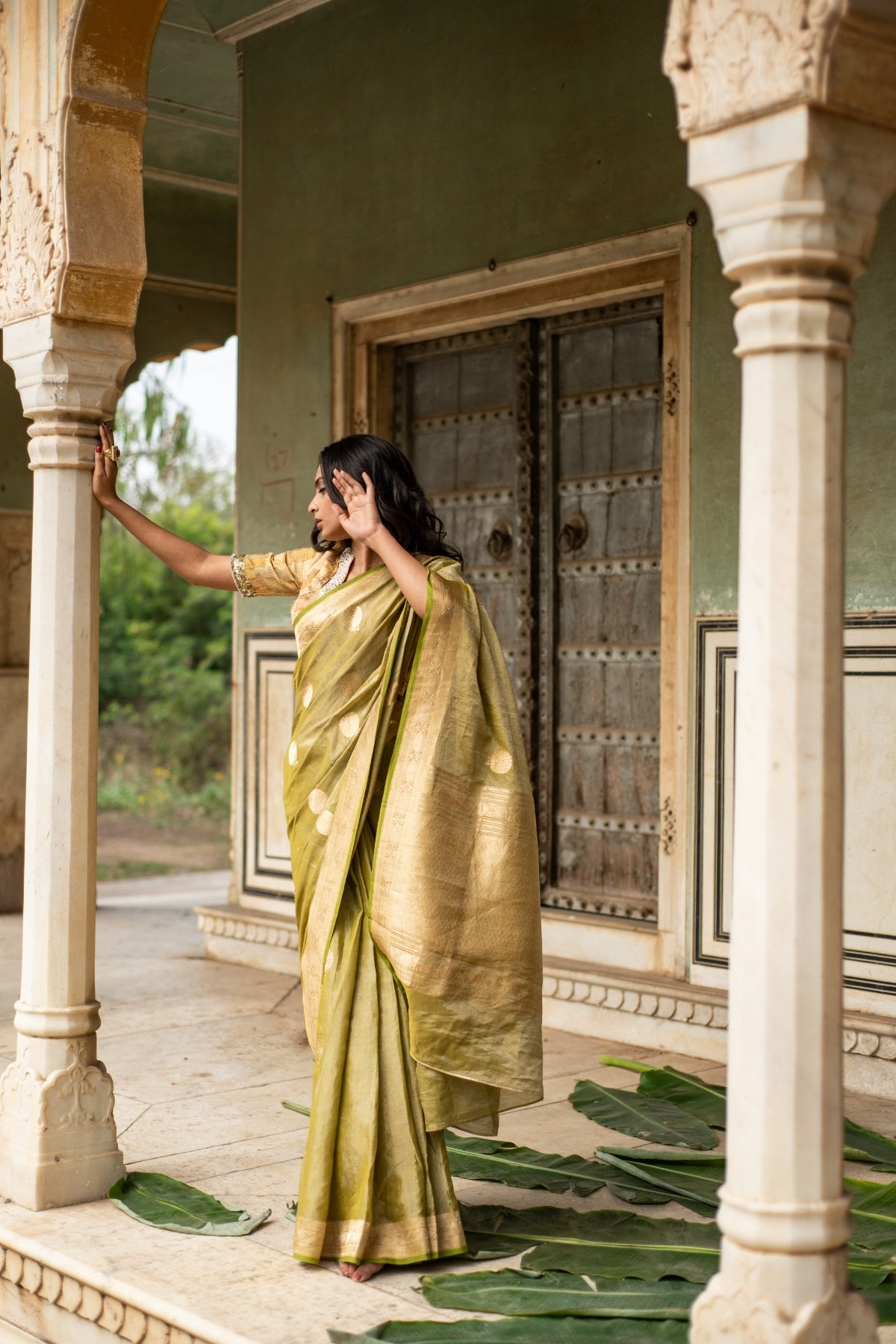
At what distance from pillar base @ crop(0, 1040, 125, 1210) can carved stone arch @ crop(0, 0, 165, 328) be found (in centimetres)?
196

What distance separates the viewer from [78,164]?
158 inches

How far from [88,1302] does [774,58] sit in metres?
2.83

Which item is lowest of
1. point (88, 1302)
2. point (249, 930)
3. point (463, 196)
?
point (88, 1302)

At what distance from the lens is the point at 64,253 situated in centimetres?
398

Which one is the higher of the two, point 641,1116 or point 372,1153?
point 372,1153

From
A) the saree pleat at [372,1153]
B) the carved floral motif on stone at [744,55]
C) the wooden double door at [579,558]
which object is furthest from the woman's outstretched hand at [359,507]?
the wooden double door at [579,558]

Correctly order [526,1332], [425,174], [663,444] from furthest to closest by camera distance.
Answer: [425,174]
[663,444]
[526,1332]

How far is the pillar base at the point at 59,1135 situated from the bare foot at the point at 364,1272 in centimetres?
92

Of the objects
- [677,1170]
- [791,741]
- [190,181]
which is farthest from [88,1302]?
[190,181]

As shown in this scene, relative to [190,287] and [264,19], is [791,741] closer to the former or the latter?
[264,19]

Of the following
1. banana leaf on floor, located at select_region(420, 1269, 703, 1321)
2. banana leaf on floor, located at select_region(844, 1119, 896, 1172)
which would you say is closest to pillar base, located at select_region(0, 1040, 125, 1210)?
banana leaf on floor, located at select_region(420, 1269, 703, 1321)

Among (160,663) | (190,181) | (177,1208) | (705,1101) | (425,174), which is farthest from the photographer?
(160,663)

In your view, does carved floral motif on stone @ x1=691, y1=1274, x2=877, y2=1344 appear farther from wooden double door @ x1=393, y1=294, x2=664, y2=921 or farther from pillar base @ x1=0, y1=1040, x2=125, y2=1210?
wooden double door @ x1=393, y1=294, x2=664, y2=921

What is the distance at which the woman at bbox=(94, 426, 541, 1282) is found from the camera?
3.31 m
